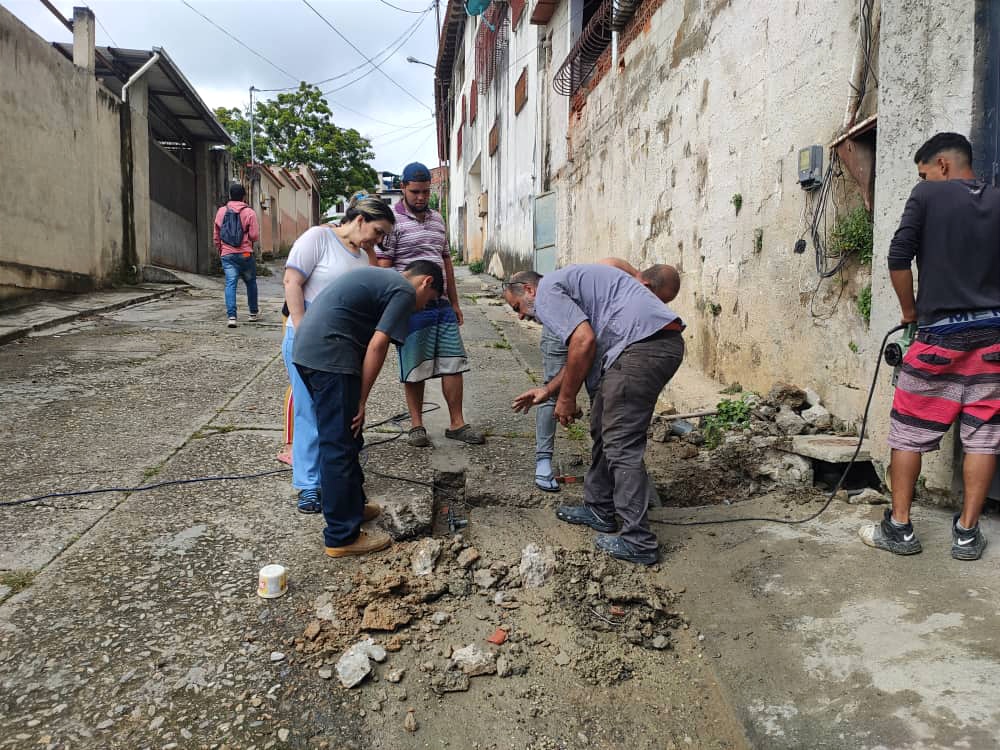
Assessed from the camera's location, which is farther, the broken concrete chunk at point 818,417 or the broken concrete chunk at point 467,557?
the broken concrete chunk at point 818,417

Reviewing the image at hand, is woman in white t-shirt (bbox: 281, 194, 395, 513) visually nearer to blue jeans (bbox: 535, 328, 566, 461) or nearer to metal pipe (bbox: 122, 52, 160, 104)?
blue jeans (bbox: 535, 328, 566, 461)

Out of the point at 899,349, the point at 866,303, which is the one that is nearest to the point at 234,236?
the point at 866,303

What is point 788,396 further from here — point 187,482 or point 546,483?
point 187,482

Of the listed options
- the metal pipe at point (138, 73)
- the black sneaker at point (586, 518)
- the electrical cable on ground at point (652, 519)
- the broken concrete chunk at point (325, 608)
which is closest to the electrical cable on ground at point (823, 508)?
the electrical cable on ground at point (652, 519)

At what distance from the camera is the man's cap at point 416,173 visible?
4.09m

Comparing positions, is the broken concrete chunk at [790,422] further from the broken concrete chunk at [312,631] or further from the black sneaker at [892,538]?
the broken concrete chunk at [312,631]

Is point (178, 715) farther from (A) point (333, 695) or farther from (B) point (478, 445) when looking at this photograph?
(B) point (478, 445)

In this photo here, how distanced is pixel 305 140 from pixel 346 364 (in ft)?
100

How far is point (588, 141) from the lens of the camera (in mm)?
8992

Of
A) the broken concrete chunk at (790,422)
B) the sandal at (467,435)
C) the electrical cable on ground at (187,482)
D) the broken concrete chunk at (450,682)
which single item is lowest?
the broken concrete chunk at (450,682)

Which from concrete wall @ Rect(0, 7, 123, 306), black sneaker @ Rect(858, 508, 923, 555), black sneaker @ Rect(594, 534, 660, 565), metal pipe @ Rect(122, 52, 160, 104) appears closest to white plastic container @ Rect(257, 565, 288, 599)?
black sneaker @ Rect(594, 534, 660, 565)

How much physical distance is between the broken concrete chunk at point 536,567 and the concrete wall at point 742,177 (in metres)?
1.88

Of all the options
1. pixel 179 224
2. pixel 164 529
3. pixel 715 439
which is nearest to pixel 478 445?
pixel 715 439

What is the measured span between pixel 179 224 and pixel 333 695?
14.4 metres
